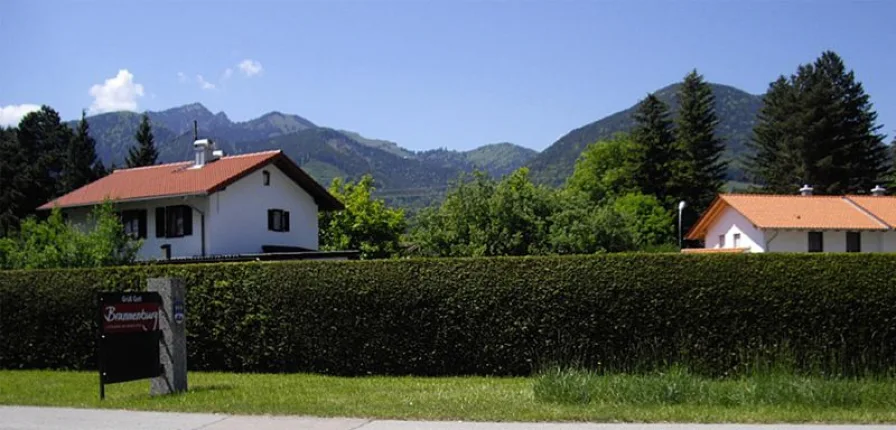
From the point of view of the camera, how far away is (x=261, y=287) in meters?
17.2

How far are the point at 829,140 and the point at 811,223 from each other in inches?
812

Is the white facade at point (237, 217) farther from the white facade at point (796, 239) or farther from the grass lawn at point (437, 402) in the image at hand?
the white facade at point (796, 239)

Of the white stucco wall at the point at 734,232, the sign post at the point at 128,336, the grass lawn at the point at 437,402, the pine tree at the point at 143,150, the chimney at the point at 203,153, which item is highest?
the pine tree at the point at 143,150

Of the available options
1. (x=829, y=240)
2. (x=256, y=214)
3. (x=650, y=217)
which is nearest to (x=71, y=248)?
(x=256, y=214)

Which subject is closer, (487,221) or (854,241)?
(487,221)

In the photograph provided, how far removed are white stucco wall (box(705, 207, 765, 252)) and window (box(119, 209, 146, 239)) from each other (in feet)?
109

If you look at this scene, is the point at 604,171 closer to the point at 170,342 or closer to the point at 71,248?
the point at 71,248

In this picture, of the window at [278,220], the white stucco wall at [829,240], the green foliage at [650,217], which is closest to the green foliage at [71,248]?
the window at [278,220]

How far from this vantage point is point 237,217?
3912cm

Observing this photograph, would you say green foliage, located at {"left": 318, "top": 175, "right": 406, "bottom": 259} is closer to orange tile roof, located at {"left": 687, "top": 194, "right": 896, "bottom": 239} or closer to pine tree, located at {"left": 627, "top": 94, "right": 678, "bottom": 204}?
pine tree, located at {"left": 627, "top": 94, "right": 678, "bottom": 204}

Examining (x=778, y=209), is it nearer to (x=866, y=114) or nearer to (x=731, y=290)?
(x=866, y=114)

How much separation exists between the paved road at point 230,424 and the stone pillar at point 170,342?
1.92 m

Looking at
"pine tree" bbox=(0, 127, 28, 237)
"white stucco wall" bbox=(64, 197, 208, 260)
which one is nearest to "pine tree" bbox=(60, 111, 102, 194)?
"pine tree" bbox=(0, 127, 28, 237)

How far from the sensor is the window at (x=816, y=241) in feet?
162
